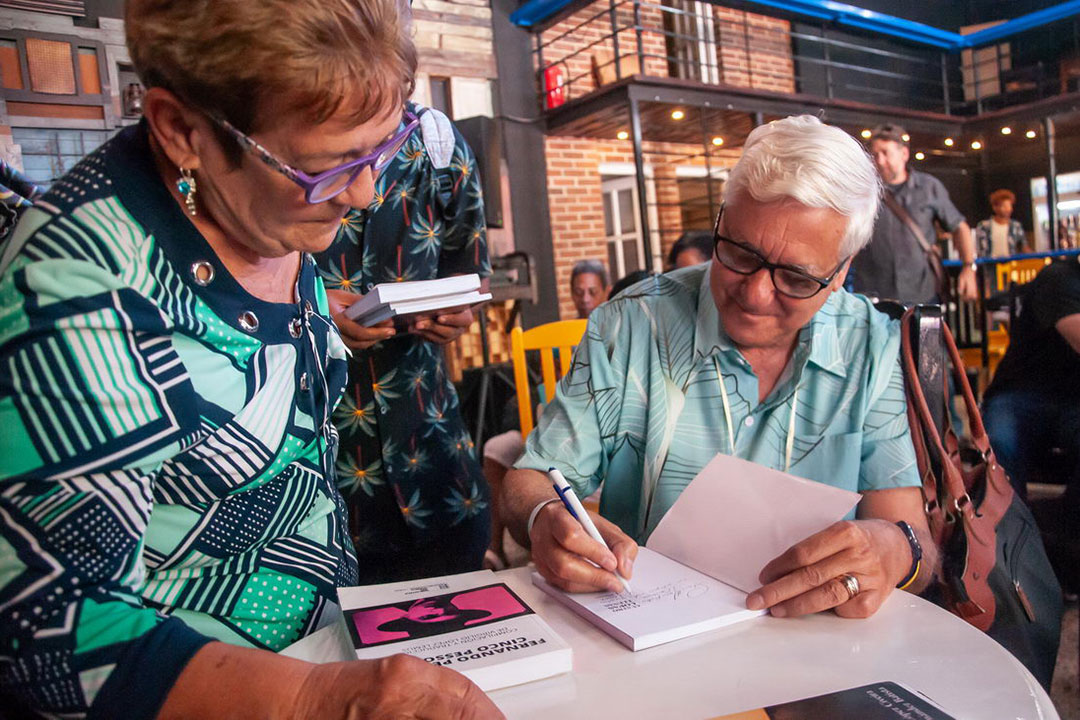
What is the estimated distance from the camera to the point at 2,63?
165 centimetres

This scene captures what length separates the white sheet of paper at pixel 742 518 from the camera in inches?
38.0

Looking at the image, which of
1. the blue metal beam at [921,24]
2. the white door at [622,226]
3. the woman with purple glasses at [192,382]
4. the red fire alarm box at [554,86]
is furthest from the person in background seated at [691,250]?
the white door at [622,226]

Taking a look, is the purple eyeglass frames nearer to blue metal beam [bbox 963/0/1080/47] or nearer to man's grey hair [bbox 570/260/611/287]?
blue metal beam [bbox 963/0/1080/47]

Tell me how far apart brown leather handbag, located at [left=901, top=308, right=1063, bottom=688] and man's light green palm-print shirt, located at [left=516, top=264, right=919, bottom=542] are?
0.04 m

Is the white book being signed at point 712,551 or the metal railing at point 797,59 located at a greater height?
the metal railing at point 797,59

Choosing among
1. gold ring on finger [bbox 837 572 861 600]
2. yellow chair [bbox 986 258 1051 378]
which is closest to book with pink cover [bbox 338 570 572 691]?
gold ring on finger [bbox 837 572 861 600]

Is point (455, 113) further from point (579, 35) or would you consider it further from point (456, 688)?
point (456, 688)

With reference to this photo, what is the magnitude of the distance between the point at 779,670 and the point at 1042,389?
2.30 metres

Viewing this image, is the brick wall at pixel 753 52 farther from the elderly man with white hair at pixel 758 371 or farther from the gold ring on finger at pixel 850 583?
the gold ring on finger at pixel 850 583

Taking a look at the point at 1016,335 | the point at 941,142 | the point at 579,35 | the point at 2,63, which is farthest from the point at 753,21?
the point at 2,63

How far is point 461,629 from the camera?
2.73ft

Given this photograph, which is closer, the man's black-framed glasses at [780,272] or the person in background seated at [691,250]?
the man's black-framed glasses at [780,272]

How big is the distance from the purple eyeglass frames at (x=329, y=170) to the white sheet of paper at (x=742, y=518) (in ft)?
1.98

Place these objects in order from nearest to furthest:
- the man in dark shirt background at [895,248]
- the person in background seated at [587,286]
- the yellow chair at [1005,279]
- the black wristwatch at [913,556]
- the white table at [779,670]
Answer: the white table at [779,670] → the black wristwatch at [913,556] → the man in dark shirt background at [895,248] → the yellow chair at [1005,279] → the person in background seated at [587,286]
